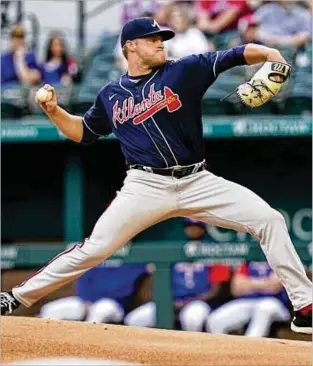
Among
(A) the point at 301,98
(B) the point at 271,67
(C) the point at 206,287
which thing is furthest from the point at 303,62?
(B) the point at 271,67

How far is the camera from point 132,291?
947cm

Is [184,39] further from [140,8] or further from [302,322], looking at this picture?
[302,322]

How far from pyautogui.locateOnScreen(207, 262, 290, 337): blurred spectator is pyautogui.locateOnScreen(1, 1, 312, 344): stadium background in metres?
1.51

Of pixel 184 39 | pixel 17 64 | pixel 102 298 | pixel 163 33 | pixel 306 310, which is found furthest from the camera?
pixel 17 64

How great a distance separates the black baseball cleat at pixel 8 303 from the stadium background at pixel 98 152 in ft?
16.4

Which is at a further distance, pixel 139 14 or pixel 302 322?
pixel 139 14

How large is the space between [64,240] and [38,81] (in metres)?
1.74

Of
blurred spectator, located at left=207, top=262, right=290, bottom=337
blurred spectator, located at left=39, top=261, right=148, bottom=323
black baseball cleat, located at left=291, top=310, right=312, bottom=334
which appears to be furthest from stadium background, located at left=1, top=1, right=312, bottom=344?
black baseball cleat, located at left=291, top=310, right=312, bottom=334

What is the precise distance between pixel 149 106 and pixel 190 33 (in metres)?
5.73

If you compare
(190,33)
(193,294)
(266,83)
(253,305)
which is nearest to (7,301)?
(266,83)

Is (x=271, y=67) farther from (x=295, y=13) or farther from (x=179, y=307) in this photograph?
(x=295, y=13)

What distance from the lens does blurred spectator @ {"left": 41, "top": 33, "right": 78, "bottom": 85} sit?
11.3 metres

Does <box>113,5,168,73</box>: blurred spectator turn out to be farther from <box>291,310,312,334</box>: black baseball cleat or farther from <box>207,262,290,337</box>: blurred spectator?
<box>291,310,312,334</box>: black baseball cleat

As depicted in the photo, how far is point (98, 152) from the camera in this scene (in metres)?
11.7
